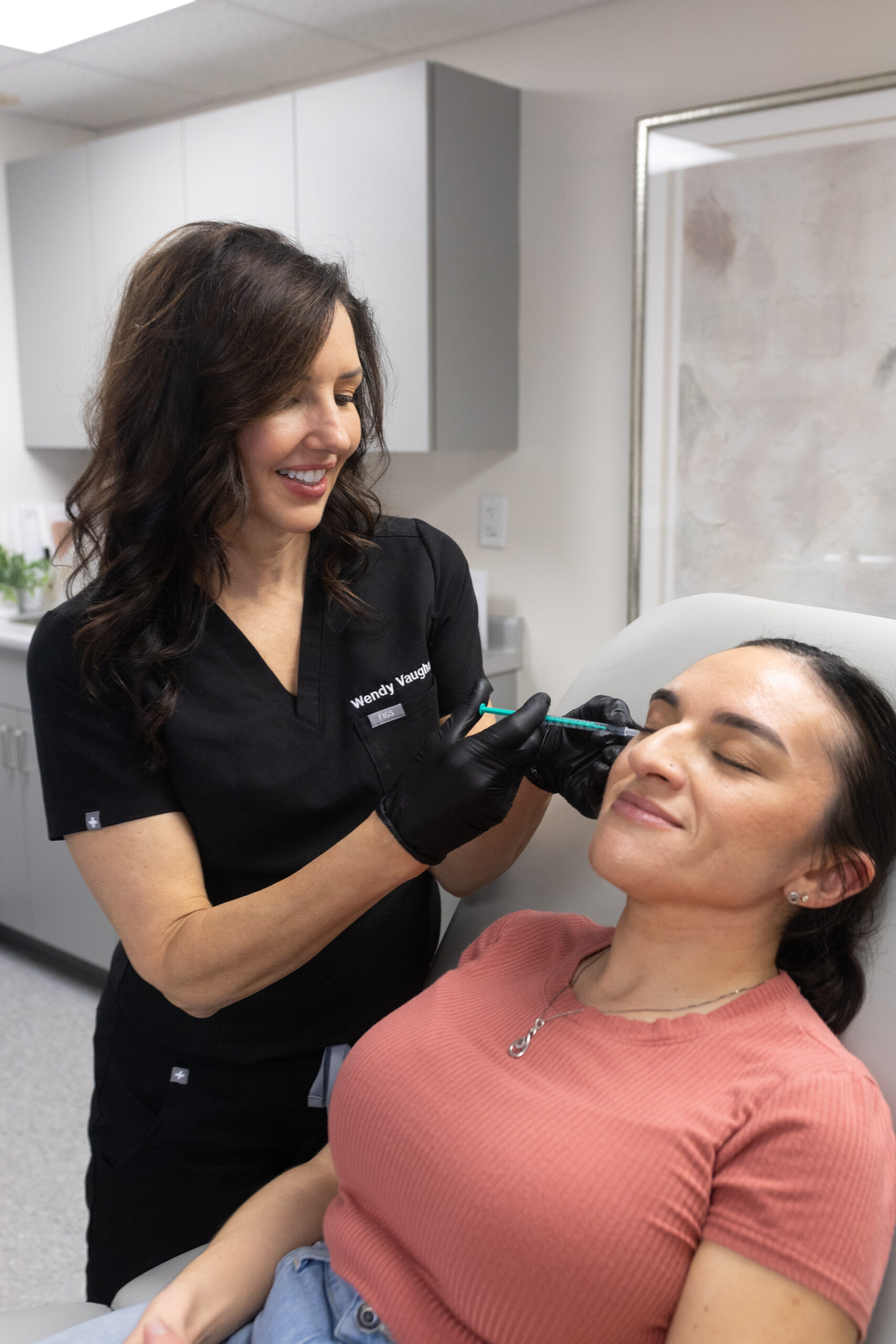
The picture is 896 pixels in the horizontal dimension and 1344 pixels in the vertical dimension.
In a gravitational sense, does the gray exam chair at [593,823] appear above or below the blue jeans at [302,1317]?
above

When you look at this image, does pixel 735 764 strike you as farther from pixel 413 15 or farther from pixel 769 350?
pixel 413 15

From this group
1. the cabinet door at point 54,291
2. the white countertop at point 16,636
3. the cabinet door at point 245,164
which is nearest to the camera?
the cabinet door at point 245,164

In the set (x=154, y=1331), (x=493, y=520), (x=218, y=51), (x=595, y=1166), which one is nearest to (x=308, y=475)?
(x=595, y=1166)

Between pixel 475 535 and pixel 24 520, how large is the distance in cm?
143

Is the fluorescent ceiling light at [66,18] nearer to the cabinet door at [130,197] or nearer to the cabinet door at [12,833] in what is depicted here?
the cabinet door at [130,197]

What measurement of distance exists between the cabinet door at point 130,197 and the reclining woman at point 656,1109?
2214 millimetres

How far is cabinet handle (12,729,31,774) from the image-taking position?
112 inches

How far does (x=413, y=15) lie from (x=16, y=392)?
1.63 metres

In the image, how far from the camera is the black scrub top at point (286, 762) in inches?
43.2

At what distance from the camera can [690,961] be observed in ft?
3.24

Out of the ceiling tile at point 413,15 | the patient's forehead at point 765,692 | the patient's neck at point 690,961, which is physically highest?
the ceiling tile at point 413,15

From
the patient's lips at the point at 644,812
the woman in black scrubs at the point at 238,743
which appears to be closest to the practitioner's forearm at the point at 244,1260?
the woman in black scrubs at the point at 238,743

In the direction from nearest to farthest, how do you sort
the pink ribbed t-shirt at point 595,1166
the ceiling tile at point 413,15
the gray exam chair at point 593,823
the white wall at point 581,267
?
the pink ribbed t-shirt at point 595,1166 → the gray exam chair at point 593,823 → the white wall at point 581,267 → the ceiling tile at point 413,15

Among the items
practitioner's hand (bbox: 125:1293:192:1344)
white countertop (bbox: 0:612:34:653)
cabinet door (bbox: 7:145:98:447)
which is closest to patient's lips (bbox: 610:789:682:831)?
practitioner's hand (bbox: 125:1293:192:1344)
